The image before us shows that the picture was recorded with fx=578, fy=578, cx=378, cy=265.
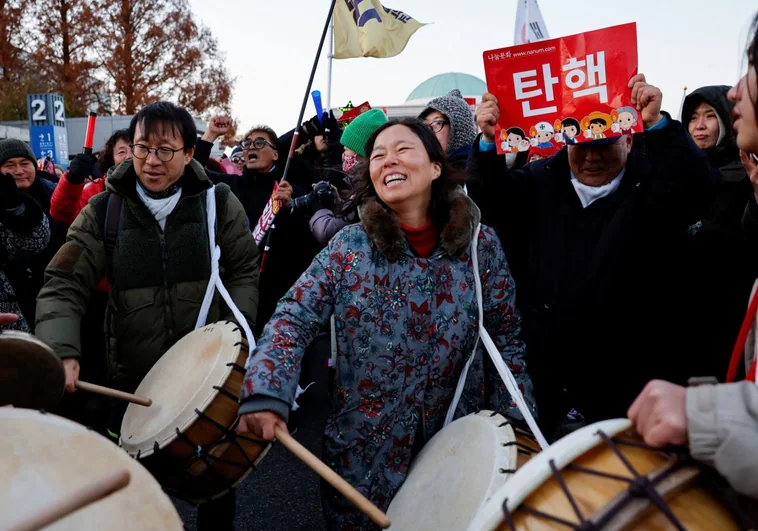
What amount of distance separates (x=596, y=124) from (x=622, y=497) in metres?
1.66

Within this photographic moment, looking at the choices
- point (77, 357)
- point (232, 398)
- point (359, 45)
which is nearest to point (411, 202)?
point (232, 398)

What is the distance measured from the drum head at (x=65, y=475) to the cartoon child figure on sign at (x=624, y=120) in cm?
198

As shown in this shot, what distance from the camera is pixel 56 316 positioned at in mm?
2340

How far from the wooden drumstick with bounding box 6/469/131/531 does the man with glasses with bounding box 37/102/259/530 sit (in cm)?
153

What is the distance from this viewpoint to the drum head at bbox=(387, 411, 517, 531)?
5.04 feet

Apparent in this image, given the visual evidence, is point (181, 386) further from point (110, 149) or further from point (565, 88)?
point (110, 149)

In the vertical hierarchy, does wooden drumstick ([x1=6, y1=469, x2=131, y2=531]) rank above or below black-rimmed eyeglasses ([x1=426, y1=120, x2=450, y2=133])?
below

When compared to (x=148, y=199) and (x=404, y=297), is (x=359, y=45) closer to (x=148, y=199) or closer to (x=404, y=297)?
(x=148, y=199)

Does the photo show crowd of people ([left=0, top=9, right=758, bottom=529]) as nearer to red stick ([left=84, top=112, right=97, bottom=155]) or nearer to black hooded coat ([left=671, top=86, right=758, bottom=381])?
black hooded coat ([left=671, top=86, right=758, bottom=381])

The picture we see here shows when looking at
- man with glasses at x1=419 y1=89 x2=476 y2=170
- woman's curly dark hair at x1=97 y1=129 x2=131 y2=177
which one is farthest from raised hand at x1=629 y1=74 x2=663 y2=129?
woman's curly dark hair at x1=97 y1=129 x2=131 y2=177

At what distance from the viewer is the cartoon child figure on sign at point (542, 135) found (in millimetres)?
2404

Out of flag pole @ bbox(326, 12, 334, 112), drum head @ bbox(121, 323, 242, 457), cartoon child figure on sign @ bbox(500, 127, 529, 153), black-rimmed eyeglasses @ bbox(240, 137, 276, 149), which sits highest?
flag pole @ bbox(326, 12, 334, 112)

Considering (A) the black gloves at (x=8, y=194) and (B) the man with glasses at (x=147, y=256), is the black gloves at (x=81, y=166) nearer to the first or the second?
(A) the black gloves at (x=8, y=194)

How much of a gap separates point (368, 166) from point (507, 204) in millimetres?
740
